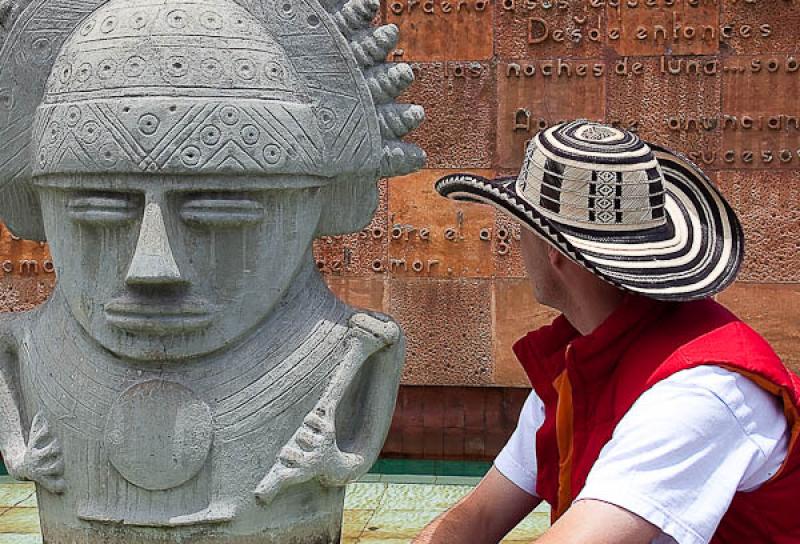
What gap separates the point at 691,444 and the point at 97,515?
173cm

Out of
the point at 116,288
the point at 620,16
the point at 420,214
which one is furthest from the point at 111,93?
the point at 620,16

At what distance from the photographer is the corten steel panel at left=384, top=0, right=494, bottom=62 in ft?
19.1

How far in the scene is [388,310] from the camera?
5.98 metres

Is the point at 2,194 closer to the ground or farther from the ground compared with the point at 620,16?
closer to the ground

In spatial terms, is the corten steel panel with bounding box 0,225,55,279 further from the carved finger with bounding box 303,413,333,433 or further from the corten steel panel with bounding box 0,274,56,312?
the carved finger with bounding box 303,413,333,433

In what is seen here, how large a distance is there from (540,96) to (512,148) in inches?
12.3

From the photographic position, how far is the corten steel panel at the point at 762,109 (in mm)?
5668

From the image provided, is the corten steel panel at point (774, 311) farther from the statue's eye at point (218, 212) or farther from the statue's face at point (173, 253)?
the statue's eye at point (218, 212)

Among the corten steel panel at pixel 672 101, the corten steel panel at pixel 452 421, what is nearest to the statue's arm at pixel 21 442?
the corten steel panel at pixel 452 421

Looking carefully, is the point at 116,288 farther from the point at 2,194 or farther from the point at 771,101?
the point at 771,101

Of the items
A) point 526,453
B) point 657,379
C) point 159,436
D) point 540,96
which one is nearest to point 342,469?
point 159,436

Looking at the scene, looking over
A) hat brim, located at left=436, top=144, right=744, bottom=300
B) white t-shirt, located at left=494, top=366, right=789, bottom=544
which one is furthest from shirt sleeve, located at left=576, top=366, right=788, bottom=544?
hat brim, located at left=436, top=144, right=744, bottom=300

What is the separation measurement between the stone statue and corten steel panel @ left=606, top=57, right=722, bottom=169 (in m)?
3.02

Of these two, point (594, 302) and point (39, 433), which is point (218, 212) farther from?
point (594, 302)
